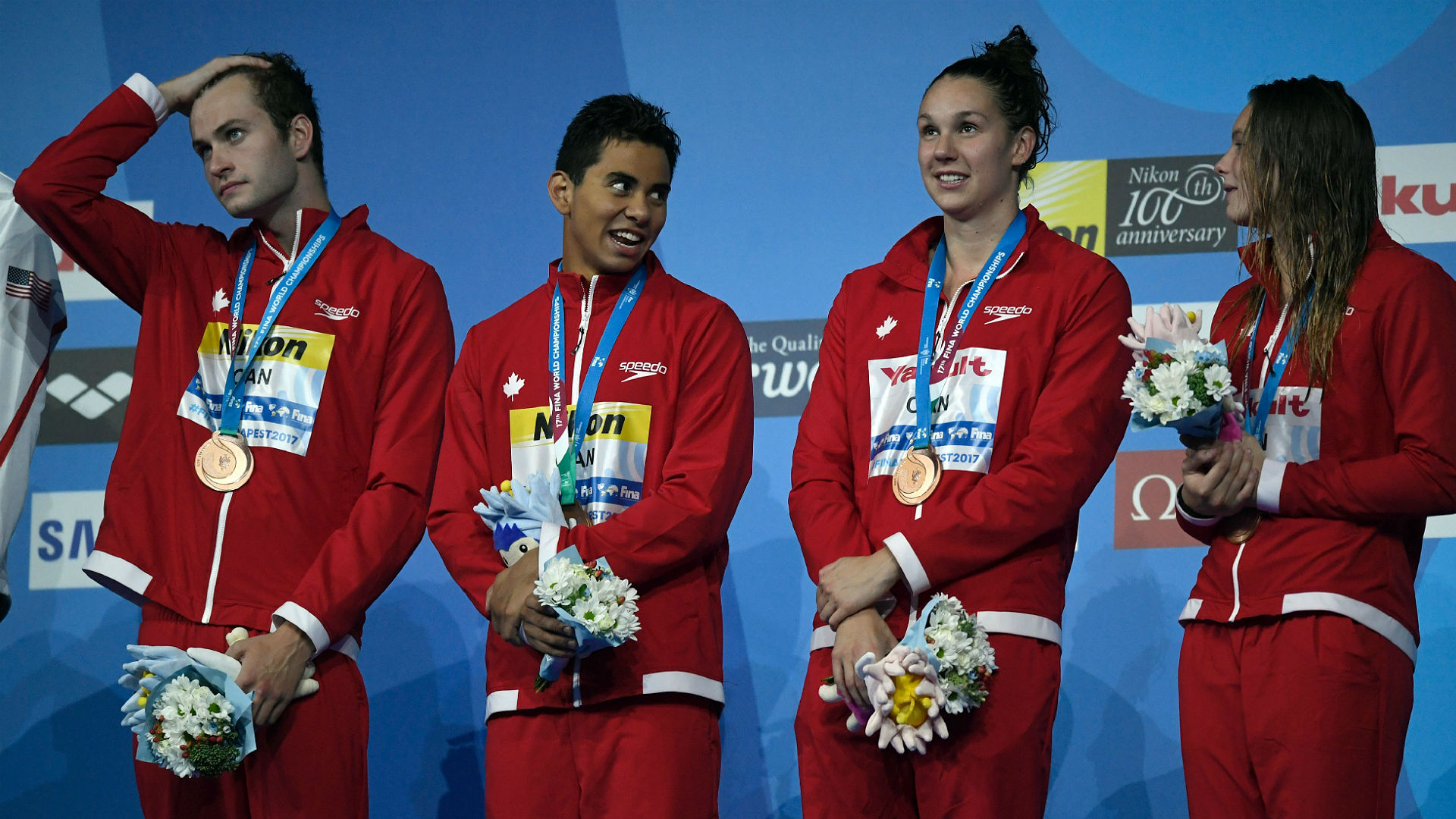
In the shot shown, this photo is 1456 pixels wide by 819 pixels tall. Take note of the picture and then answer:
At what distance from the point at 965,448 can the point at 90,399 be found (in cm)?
329

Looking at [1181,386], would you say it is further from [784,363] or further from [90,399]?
[90,399]

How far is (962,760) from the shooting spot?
8.35ft

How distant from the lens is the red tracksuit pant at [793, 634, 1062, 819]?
99.7 inches

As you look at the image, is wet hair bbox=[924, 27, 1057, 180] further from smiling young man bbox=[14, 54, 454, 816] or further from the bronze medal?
the bronze medal

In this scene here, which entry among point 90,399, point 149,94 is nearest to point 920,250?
point 149,94

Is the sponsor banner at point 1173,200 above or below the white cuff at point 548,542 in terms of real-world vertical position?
above

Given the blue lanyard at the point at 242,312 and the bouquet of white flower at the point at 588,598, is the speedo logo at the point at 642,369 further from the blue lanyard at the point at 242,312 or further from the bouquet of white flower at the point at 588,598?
the blue lanyard at the point at 242,312

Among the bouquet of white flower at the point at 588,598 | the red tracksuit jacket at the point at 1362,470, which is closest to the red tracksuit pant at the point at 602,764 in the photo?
the bouquet of white flower at the point at 588,598

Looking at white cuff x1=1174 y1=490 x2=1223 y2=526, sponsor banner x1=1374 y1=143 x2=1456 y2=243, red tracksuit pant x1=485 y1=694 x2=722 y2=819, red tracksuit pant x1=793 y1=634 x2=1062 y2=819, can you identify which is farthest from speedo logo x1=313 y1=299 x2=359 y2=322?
sponsor banner x1=1374 y1=143 x2=1456 y2=243

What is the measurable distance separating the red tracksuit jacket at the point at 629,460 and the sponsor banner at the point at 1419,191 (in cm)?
223

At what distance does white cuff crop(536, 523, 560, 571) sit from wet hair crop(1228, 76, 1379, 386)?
1.39 metres

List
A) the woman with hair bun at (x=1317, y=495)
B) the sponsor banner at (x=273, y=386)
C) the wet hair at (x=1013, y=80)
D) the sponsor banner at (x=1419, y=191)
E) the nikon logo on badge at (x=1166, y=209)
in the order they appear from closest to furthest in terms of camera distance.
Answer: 1. the woman with hair bun at (x=1317, y=495)
2. the wet hair at (x=1013, y=80)
3. the sponsor banner at (x=273, y=386)
4. the sponsor banner at (x=1419, y=191)
5. the nikon logo on badge at (x=1166, y=209)

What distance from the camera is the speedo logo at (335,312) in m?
3.17

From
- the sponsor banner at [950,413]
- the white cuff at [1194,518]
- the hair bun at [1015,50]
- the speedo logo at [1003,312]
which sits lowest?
the white cuff at [1194,518]
